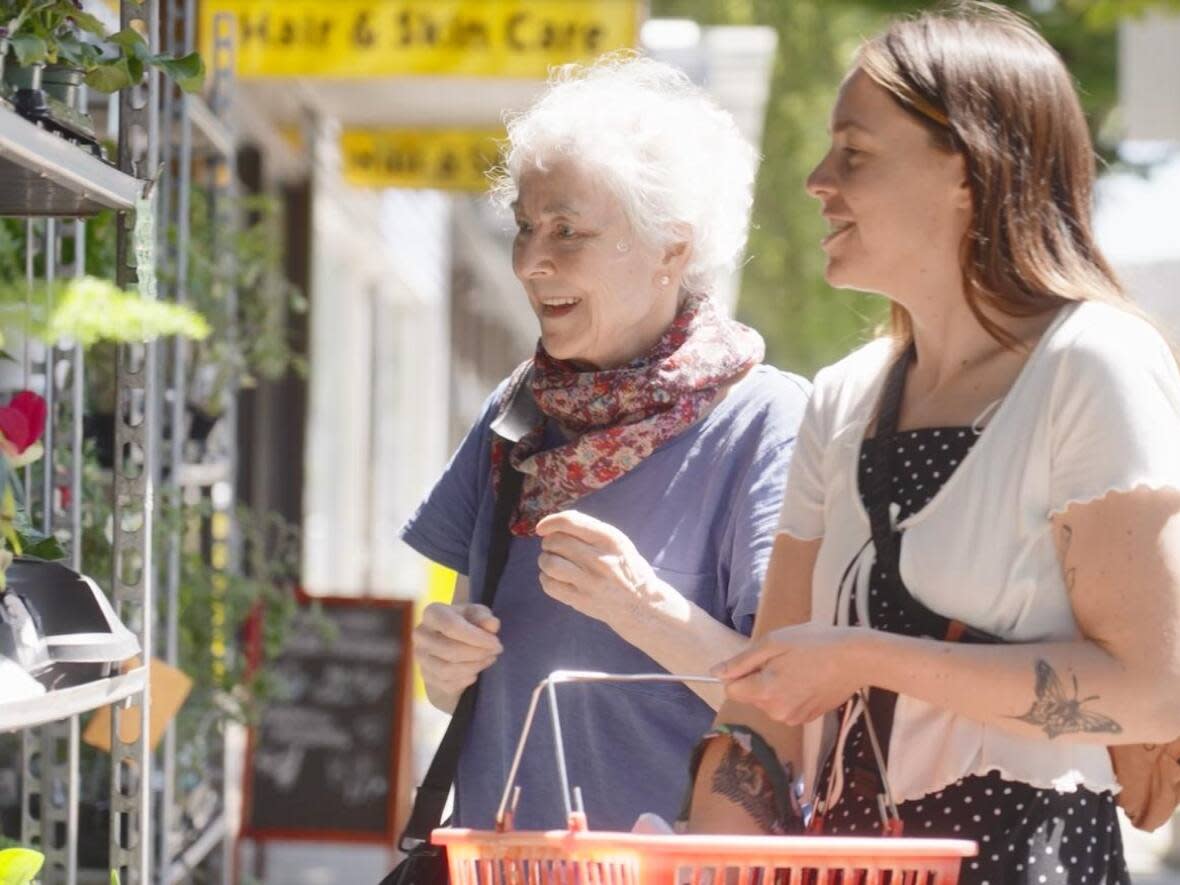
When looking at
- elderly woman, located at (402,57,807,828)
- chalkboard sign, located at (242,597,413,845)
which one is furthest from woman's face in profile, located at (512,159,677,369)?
chalkboard sign, located at (242,597,413,845)

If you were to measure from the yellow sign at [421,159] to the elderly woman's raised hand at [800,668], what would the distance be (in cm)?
666

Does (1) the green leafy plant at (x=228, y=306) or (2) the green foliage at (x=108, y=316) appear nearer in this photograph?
(2) the green foliage at (x=108, y=316)

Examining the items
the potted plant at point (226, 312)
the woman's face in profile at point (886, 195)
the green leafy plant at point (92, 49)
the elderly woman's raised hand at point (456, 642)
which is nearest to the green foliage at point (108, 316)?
the green leafy plant at point (92, 49)

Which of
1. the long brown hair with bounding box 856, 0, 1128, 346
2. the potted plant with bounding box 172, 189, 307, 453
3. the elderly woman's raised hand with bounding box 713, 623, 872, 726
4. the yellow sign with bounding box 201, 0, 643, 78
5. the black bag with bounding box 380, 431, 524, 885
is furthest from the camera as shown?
the yellow sign with bounding box 201, 0, 643, 78

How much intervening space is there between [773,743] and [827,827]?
15cm

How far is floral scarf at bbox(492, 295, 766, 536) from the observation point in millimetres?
2365

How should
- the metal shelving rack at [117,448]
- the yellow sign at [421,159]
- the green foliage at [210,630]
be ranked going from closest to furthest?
the metal shelving rack at [117,448]
the green foliage at [210,630]
the yellow sign at [421,159]

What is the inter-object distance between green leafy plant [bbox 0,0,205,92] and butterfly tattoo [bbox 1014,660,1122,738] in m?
1.18

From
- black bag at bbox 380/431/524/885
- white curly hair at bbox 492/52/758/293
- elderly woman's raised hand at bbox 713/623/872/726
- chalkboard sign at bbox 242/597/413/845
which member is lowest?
chalkboard sign at bbox 242/597/413/845

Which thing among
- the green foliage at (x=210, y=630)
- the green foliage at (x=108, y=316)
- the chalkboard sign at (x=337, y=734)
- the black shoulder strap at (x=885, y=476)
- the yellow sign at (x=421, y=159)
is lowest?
the chalkboard sign at (x=337, y=734)

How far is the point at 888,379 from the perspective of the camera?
1898 millimetres

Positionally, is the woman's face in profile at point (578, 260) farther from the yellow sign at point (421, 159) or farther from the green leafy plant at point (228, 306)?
the yellow sign at point (421, 159)

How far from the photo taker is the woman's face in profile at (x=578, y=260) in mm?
2379

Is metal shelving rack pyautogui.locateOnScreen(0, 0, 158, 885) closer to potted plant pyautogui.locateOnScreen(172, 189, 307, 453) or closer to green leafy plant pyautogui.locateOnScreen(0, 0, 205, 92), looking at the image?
green leafy plant pyautogui.locateOnScreen(0, 0, 205, 92)
